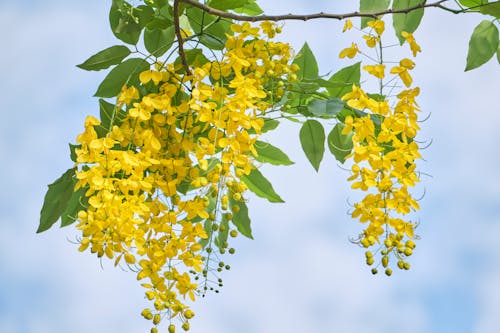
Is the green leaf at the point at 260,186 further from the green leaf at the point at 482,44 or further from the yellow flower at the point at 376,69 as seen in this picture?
the green leaf at the point at 482,44

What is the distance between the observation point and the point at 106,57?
159 cm

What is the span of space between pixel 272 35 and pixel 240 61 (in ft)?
0.48

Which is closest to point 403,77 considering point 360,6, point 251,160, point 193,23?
point 360,6

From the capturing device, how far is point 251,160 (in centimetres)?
146

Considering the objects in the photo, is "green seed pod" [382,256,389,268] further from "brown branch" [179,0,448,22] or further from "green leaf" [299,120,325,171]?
"brown branch" [179,0,448,22]

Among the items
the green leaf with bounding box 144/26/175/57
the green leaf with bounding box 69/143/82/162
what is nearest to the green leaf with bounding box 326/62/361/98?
the green leaf with bounding box 144/26/175/57

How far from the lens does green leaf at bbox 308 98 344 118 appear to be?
4.86ft

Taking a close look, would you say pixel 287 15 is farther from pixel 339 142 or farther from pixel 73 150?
pixel 73 150

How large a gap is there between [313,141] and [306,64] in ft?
0.56

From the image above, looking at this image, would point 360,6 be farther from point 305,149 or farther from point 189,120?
point 189,120

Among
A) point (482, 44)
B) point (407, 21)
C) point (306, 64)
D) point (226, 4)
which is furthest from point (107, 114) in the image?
point (482, 44)

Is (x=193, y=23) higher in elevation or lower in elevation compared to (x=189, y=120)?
higher

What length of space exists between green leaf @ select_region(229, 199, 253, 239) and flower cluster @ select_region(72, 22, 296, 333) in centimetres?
7

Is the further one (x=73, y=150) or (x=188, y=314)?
(x=73, y=150)
